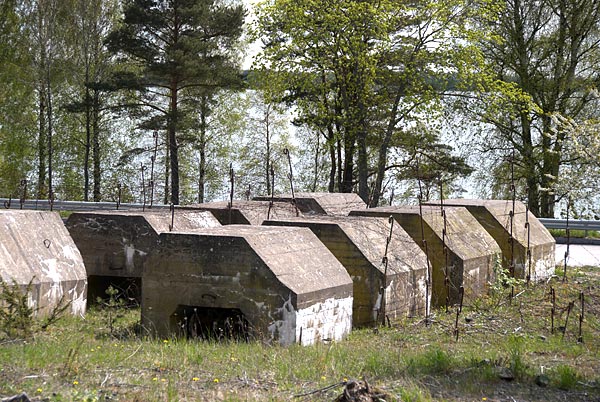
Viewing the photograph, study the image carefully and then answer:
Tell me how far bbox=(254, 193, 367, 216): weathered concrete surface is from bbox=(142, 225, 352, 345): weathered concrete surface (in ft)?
20.8

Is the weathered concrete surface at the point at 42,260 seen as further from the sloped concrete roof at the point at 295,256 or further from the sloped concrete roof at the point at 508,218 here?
the sloped concrete roof at the point at 508,218

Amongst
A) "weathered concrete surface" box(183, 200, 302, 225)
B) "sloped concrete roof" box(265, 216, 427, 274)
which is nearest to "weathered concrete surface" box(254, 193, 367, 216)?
"weathered concrete surface" box(183, 200, 302, 225)

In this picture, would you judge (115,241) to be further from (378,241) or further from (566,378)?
(566,378)

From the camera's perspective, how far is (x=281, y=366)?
734cm

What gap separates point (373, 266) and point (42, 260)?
13.1 ft

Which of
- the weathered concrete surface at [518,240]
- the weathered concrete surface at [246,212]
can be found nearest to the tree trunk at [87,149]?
the weathered concrete surface at [246,212]

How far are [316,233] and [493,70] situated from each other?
20770 millimetres

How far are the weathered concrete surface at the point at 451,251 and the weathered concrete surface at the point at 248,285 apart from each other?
10.4ft

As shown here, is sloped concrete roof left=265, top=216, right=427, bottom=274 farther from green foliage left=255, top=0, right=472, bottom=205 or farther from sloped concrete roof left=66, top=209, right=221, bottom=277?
green foliage left=255, top=0, right=472, bottom=205

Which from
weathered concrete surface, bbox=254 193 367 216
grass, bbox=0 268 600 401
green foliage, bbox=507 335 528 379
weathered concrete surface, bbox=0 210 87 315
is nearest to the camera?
grass, bbox=0 268 600 401

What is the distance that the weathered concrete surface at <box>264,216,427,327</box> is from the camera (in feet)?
37.6

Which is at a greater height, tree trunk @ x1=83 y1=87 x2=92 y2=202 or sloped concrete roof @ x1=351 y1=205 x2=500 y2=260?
tree trunk @ x1=83 y1=87 x2=92 y2=202

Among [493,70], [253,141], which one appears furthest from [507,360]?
[253,141]

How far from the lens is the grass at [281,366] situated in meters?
6.39
